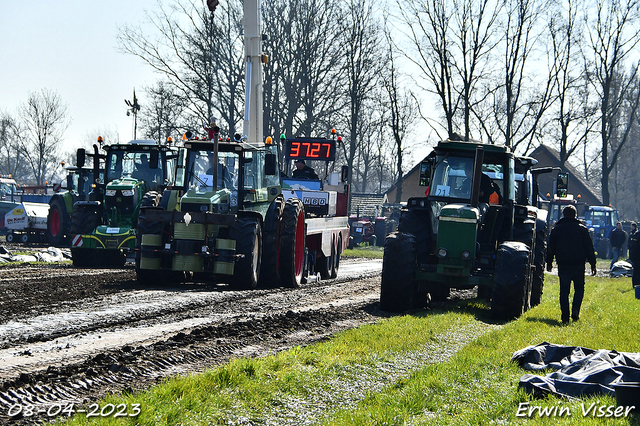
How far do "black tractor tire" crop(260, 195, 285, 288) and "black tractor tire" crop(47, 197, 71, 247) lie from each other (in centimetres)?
1096

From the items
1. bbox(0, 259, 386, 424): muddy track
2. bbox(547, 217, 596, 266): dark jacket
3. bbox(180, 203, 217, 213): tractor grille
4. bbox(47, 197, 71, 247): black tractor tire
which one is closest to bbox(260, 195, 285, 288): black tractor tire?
bbox(0, 259, 386, 424): muddy track

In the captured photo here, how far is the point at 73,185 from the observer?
26.1m

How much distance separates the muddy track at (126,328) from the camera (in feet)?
18.0

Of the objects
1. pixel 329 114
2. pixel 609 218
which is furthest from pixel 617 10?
pixel 329 114

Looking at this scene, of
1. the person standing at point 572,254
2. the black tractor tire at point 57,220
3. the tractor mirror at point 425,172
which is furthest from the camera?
the black tractor tire at point 57,220

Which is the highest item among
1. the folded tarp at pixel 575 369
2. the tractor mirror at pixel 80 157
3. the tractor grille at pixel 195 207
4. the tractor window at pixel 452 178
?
the tractor mirror at pixel 80 157

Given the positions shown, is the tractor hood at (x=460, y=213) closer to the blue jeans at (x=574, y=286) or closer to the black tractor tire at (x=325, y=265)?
the blue jeans at (x=574, y=286)

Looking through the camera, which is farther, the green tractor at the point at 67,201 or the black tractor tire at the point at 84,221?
the green tractor at the point at 67,201

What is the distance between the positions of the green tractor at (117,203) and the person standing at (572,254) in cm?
944

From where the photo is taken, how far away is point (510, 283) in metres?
10.5

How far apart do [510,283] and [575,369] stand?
4.21m

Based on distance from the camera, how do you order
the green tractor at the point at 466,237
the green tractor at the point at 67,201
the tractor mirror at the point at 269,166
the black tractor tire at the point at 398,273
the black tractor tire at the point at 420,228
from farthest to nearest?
the green tractor at the point at 67,201
the tractor mirror at the point at 269,166
the black tractor tire at the point at 420,228
the black tractor tire at the point at 398,273
the green tractor at the point at 466,237

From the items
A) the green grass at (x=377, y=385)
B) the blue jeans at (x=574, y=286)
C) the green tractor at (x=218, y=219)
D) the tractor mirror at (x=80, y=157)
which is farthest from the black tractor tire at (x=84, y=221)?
the blue jeans at (x=574, y=286)

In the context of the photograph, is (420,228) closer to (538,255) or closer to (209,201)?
(538,255)
